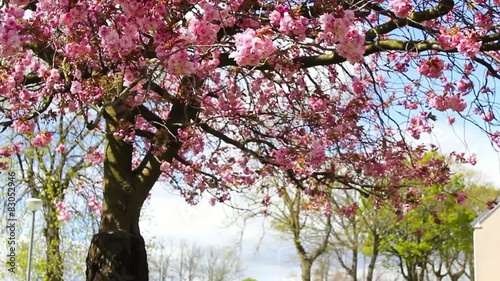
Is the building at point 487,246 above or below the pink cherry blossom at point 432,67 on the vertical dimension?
above

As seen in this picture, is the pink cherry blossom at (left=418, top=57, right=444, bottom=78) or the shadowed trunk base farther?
the shadowed trunk base

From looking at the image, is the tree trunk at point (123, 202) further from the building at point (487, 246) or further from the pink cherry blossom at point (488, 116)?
the building at point (487, 246)

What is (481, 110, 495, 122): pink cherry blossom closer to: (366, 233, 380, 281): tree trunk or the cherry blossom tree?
the cherry blossom tree

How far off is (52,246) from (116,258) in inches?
404

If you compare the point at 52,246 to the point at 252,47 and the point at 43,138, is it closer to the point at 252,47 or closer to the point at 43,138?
the point at 43,138

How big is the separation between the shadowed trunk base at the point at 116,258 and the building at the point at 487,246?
595 inches

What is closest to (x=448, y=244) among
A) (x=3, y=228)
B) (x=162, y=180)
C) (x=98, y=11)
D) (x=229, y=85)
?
(x=3, y=228)

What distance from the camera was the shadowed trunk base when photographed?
682 cm

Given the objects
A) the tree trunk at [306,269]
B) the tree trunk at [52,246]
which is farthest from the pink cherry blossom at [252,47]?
the tree trunk at [306,269]

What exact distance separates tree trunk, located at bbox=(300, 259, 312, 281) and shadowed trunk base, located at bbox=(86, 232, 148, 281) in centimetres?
1638

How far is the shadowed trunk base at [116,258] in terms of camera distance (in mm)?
6824

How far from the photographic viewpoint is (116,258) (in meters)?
6.84

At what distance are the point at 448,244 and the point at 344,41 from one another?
88.0 ft

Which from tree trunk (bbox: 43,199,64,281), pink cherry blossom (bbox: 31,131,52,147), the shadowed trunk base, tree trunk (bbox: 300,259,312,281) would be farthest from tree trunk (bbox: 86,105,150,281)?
tree trunk (bbox: 300,259,312,281)
